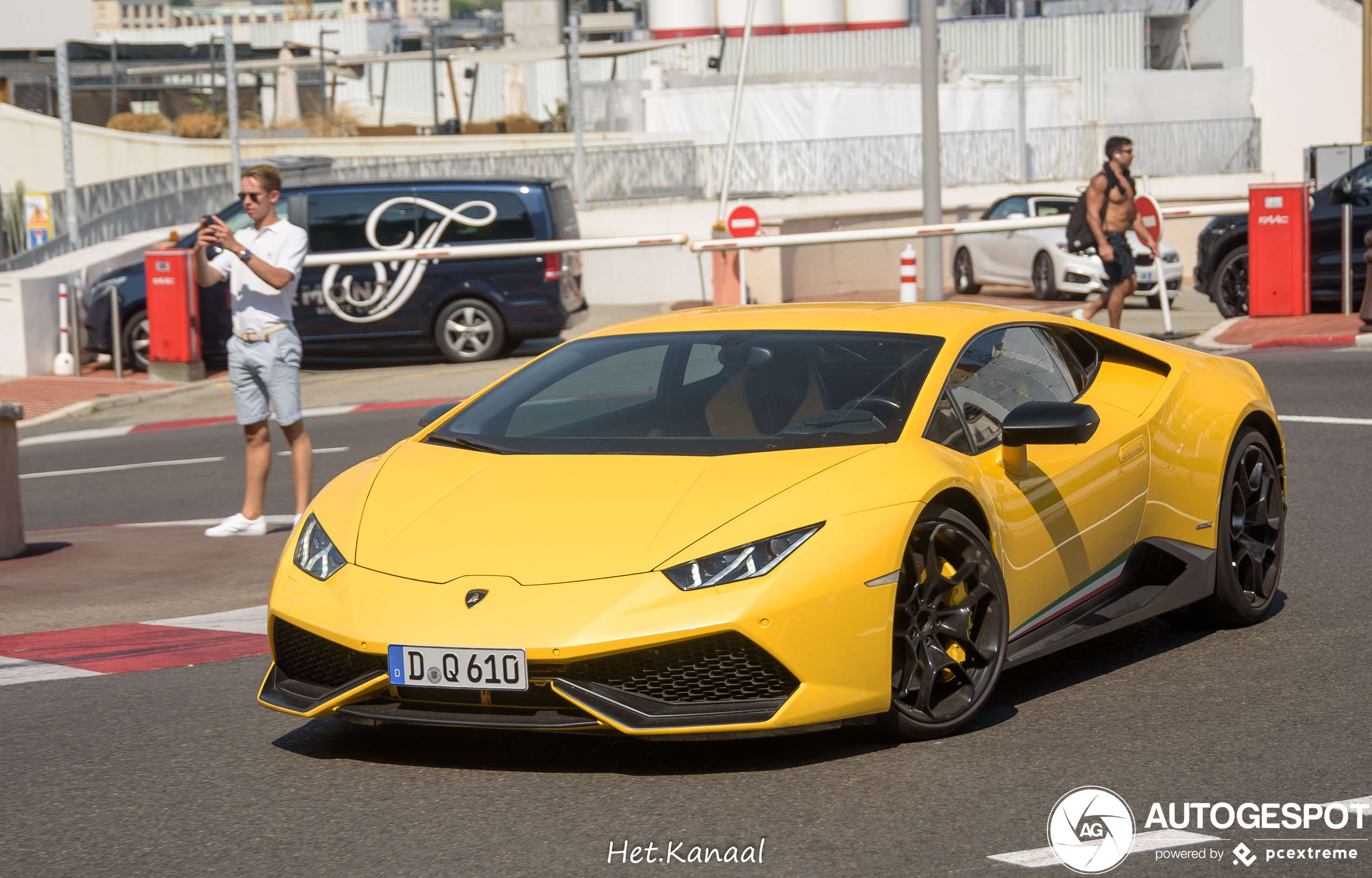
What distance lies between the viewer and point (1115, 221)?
15758mm

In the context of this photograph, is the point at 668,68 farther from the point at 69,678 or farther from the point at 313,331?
the point at 69,678

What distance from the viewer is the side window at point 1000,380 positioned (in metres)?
5.33

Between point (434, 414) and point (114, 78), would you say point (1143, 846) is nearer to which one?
point (434, 414)

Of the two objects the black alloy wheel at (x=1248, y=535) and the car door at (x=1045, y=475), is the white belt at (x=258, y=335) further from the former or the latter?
the black alloy wheel at (x=1248, y=535)

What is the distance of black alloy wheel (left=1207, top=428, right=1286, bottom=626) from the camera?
6133 millimetres

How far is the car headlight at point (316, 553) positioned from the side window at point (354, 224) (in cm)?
1399

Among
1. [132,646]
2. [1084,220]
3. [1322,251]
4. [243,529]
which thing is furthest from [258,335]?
[1322,251]

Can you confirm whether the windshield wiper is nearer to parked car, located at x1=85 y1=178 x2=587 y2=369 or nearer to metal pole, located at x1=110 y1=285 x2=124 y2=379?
parked car, located at x1=85 y1=178 x2=587 y2=369

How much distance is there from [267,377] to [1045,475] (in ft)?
16.3

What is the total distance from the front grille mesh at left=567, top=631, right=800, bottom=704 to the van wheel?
14704mm

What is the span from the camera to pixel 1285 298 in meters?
18.0

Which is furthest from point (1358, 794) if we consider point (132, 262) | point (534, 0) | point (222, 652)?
point (534, 0)

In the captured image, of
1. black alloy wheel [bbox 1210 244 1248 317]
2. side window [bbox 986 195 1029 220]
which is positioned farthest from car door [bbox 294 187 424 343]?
side window [bbox 986 195 1029 220]

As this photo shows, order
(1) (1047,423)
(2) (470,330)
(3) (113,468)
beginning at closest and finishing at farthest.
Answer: (1) (1047,423)
(3) (113,468)
(2) (470,330)
